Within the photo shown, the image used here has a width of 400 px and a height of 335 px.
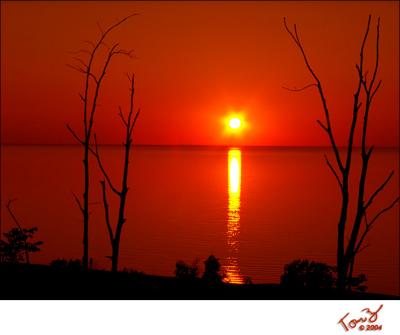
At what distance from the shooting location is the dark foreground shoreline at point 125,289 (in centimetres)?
274

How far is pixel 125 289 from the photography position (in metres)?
2.85

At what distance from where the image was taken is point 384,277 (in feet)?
52.4

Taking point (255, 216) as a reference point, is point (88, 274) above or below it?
below

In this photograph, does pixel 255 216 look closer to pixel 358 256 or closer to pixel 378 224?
pixel 378 224

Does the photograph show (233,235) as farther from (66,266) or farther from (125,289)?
(125,289)

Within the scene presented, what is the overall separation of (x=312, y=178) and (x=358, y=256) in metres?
35.3

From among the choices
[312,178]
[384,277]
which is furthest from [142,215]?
[312,178]

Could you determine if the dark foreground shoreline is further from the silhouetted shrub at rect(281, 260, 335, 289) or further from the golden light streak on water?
the golden light streak on water

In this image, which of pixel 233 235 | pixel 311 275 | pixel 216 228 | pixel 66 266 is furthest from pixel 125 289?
pixel 216 228

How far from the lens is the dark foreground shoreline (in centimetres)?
274

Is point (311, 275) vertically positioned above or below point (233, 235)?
below

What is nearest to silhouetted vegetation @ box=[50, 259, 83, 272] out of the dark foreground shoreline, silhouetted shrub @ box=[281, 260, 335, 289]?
the dark foreground shoreline

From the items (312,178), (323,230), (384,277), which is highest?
(312,178)

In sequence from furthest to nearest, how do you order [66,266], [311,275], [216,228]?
[216,228]
[311,275]
[66,266]
